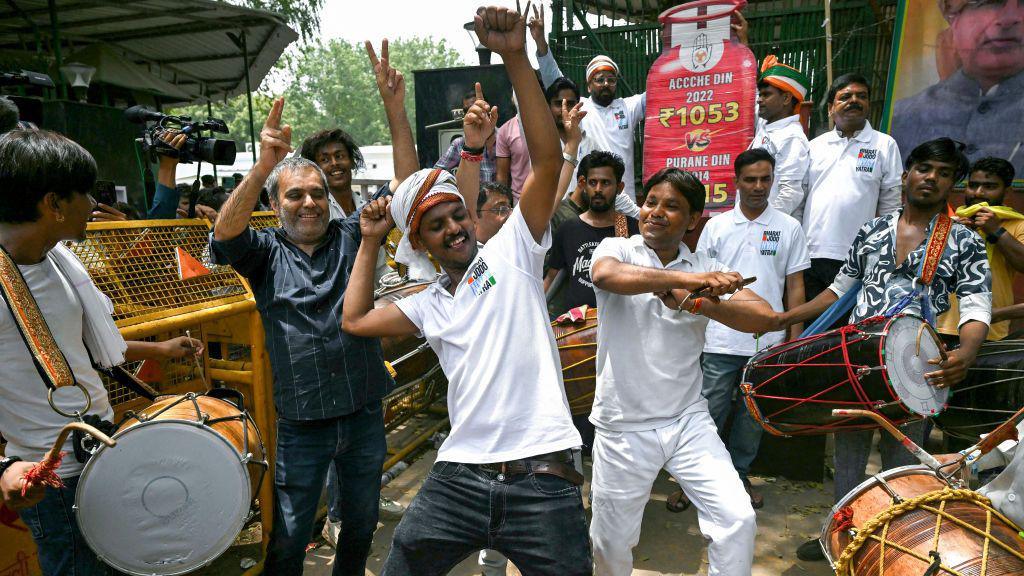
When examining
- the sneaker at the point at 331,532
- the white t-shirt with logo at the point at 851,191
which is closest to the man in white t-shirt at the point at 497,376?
the sneaker at the point at 331,532

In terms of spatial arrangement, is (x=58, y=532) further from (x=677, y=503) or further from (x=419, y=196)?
(x=677, y=503)

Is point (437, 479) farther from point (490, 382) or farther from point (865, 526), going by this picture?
Result: point (865, 526)

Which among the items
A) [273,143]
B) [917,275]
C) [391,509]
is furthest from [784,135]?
[391,509]

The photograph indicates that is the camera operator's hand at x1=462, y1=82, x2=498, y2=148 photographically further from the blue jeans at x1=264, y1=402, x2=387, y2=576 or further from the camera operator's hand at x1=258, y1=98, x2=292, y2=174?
the blue jeans at x1=264, y1=402, x2=387, y2=576

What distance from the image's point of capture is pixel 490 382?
2.19m

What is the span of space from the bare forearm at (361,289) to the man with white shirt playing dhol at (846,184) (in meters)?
3.62

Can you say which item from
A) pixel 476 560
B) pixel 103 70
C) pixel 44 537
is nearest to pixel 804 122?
pixel 476 560

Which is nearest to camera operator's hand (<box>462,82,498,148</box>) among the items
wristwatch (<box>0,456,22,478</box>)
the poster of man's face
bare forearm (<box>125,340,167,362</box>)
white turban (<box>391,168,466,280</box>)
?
white turban (<box>391,168,466,280</box>)

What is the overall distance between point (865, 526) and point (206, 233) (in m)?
3.61

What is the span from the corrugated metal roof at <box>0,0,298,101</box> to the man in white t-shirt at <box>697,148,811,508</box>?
744cm

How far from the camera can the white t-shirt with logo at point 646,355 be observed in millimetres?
2822

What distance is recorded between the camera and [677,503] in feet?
13.6

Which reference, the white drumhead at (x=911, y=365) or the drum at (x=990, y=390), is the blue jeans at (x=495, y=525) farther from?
the drum at (x=990, y=390)

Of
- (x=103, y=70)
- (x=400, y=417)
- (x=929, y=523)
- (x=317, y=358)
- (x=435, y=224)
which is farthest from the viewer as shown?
(x=103, y=70)
